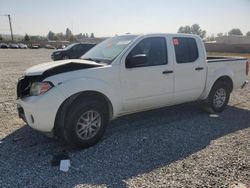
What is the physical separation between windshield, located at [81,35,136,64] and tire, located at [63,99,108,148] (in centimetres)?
90

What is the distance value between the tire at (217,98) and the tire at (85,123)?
9.93ft

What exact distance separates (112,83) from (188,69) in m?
1.94

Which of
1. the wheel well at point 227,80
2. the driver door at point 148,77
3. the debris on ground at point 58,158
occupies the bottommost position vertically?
the debris on ground at point 58,158

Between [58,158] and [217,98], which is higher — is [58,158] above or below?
below

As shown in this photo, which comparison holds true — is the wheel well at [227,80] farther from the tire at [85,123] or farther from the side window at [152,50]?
the tire at [85,123]

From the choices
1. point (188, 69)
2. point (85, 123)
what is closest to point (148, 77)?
point (188, 69)

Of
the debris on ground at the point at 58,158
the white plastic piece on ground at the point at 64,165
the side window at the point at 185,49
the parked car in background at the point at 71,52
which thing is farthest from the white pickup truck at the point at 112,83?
the parked car in background at the point at 71,52

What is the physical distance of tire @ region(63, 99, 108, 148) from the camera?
430 cm

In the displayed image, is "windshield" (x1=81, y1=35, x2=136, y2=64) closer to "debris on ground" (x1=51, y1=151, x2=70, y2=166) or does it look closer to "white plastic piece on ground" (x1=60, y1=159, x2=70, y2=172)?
"debris on ground" (x1=51, y1=151, x2=70, y2=166)

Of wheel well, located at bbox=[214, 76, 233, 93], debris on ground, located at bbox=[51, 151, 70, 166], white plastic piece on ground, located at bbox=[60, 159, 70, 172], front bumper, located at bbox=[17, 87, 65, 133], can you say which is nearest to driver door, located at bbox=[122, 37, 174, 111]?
front bumper, located at bbox=[17, 87, 65, 133]

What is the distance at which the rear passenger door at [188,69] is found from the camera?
18.7 feet

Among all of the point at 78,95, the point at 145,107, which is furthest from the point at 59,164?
the point at 145,107

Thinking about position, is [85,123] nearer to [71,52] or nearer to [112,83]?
[112,83]

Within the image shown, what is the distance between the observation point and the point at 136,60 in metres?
4.74
